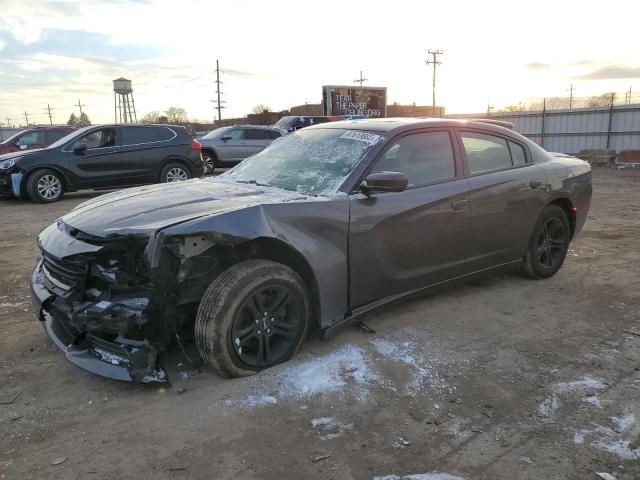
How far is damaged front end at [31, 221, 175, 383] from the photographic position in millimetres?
2980

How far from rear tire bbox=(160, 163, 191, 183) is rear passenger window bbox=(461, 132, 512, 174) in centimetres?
858

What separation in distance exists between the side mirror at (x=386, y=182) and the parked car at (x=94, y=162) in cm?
899

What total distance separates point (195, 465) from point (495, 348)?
91.2 inches

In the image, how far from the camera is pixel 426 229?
13.3 feet

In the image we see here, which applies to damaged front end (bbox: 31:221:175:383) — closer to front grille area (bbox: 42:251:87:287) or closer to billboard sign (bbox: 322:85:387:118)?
front grille area (bbox: 42:251:87:287)

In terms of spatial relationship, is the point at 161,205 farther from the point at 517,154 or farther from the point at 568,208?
the point at 568,208

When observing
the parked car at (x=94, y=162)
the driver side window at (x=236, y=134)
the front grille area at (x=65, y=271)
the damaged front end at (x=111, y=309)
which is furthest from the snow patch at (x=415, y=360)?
the driver side window at (x=236, y=134)

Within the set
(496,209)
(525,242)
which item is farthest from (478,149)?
(525,242)

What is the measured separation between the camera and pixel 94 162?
36.1 feet

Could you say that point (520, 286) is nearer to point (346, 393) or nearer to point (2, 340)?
point (346, 393)

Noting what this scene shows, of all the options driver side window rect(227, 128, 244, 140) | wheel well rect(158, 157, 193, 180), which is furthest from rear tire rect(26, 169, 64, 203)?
driver side window rect(227, 128, 244, 140)

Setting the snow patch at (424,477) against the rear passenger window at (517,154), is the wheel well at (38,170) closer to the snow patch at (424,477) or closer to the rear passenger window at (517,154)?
the rear passenger window at (517,154)

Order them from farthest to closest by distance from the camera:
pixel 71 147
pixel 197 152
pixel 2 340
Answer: pixel 197 152 → pixel 71 147 → pixel 2 340

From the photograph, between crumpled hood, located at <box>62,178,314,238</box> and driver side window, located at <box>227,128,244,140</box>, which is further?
driver side window, located at <box>227,128,244,140</box>
